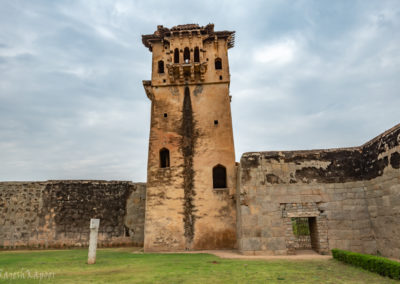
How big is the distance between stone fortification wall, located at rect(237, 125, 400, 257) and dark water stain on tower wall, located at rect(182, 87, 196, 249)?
355 cm

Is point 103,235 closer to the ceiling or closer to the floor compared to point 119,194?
closer to the floor

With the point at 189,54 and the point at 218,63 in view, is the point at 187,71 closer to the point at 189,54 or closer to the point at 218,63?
the point at 189,54

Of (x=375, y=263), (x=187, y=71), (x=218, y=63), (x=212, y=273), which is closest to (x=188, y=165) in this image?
(x=187, y=71)

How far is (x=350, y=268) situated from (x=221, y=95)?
11.4 meters

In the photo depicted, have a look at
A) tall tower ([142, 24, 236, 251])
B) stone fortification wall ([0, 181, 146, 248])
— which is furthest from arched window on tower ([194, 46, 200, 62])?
stone fortification wall ([0, 181, 146, 248])

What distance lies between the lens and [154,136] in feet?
52.1

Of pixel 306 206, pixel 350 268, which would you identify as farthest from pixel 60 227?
pixel 350 268

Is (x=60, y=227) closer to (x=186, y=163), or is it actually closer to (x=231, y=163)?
(x=186, y=163)

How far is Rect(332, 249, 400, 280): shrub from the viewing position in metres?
6.19

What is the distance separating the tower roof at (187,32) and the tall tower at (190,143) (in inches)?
2.4

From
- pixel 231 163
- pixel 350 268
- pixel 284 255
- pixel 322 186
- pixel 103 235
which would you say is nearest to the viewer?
pixel 350 268

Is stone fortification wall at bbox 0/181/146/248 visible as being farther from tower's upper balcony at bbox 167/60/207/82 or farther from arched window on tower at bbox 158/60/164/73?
arched window on tower at bbox 158/60/164/73

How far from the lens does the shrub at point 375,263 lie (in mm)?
6195

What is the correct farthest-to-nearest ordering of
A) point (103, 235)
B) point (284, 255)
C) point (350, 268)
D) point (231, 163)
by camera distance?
1. point (103, 235)
2. point (231, 163)
3. point (284, 255)
4. point (350, 268)
